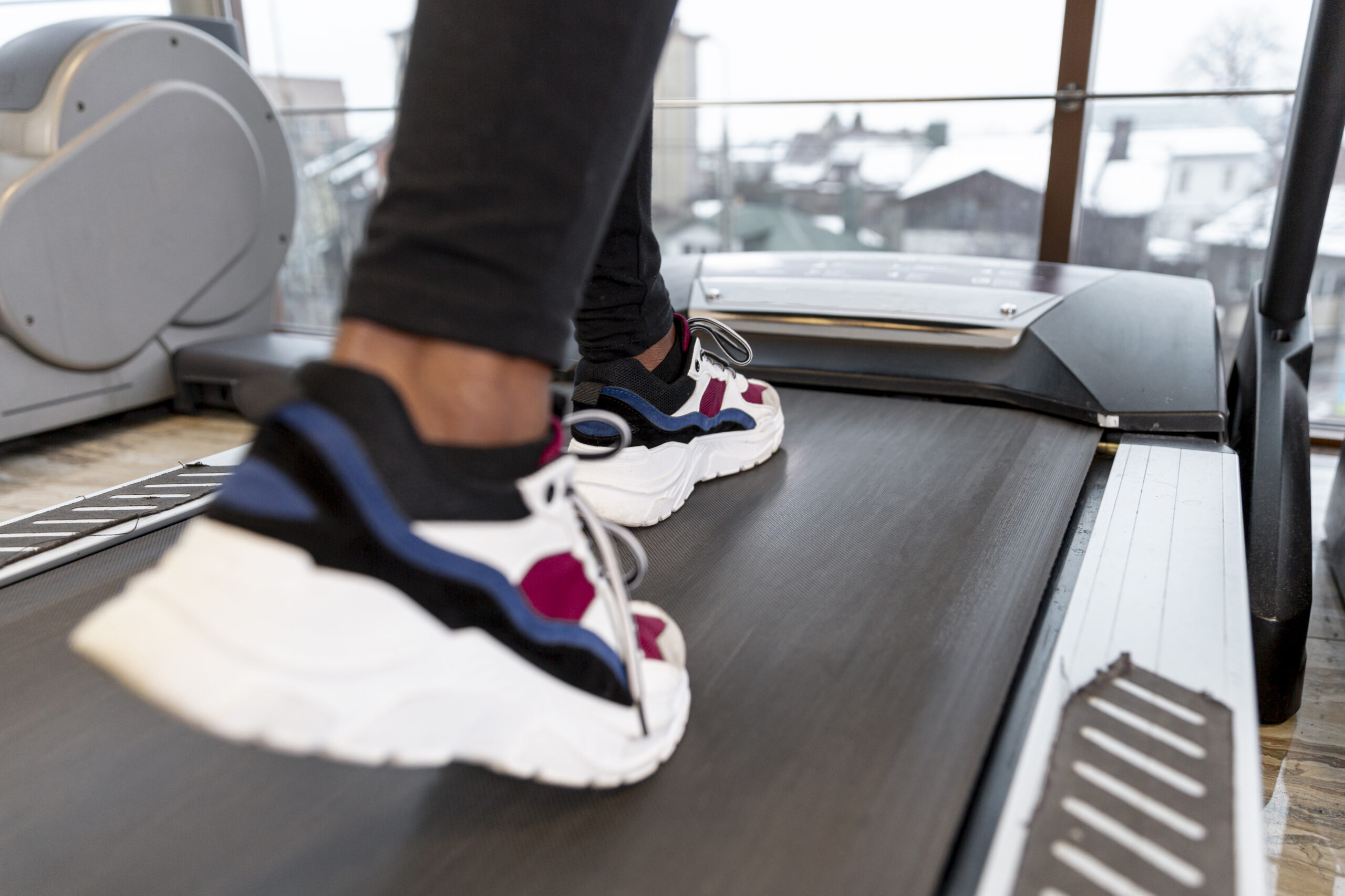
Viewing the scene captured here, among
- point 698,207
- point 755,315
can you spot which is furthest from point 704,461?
point 698,207

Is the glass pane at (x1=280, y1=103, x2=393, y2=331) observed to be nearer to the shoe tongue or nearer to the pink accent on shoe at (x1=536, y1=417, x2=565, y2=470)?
the shoe tongue

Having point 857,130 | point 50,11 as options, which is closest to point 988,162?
point 857,130

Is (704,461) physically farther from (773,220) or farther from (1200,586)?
(773,220)

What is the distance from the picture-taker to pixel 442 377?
0.45 metres

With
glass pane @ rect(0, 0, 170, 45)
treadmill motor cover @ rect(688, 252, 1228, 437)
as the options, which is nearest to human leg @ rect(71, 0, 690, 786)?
treadmill motor cover @ rect(688, 252, 1228, 437)

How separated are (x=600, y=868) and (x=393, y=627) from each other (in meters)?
0.22

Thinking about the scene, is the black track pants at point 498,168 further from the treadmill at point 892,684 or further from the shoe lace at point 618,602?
the treadmill at point 892,684

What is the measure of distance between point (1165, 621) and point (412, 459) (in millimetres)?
677

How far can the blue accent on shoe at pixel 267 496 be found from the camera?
1.34ft

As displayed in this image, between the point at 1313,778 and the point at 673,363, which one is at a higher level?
the point at 673,363

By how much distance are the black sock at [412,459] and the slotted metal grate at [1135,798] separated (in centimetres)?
38

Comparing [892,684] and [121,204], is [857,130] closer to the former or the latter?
[121,204]

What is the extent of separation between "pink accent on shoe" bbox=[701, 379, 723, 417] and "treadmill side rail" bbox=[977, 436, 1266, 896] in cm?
47

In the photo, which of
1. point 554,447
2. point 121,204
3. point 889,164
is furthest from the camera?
point 889,164
